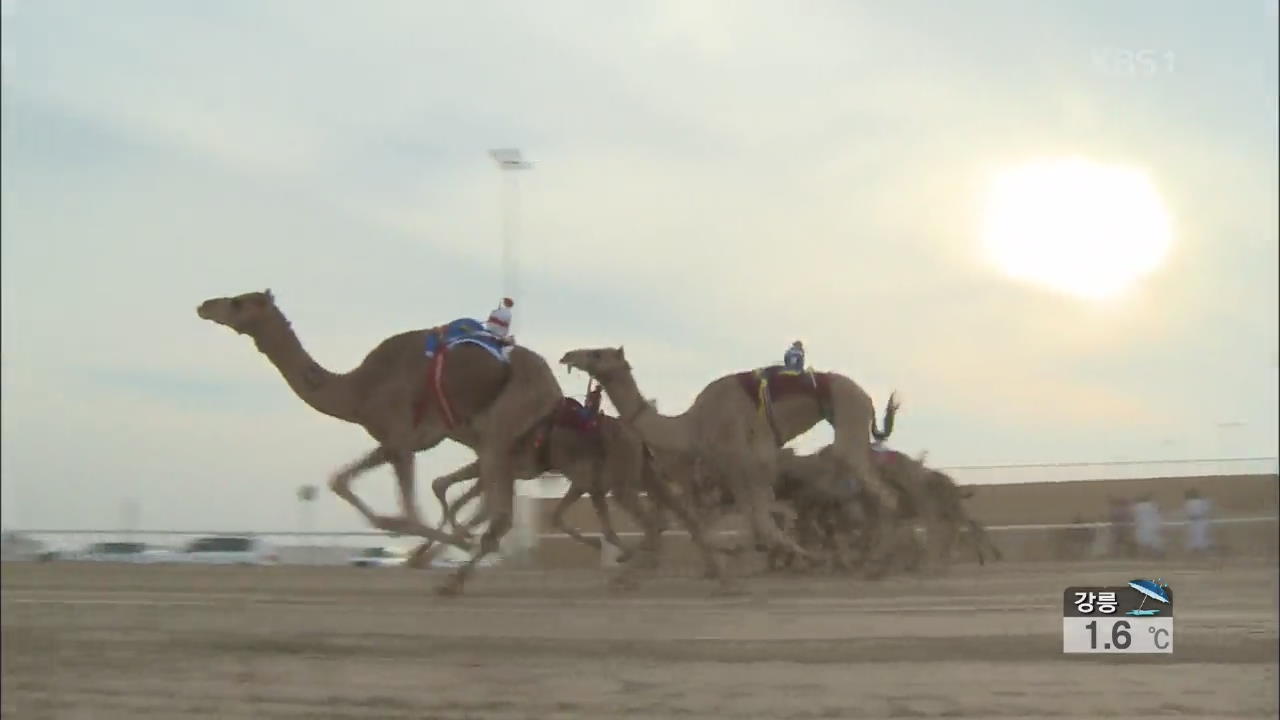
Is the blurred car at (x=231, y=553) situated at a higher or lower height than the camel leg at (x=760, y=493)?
lower

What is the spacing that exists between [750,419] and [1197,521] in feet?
13.5

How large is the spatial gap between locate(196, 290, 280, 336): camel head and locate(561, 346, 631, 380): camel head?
6.86 ft

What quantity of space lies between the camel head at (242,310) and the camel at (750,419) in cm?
210

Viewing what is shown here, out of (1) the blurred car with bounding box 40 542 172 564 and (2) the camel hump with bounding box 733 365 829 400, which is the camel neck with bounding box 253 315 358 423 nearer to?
(2) the camel hump with bounding box 733 365 829 400

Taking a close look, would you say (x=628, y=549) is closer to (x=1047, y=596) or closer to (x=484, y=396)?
(x=484, y=396)

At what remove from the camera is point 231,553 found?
14375 millimetres

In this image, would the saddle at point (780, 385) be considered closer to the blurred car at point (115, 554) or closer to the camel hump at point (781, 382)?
the camel hump at point (781, 382)

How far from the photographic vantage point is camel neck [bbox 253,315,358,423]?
9.06 meters

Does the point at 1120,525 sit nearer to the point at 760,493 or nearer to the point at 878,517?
the point at 878,517

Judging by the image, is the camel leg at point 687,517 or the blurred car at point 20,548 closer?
the camel leg at point 687,517

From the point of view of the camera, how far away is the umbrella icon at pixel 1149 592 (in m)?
6.28

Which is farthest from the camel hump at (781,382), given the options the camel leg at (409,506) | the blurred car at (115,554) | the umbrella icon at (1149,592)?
the blurred car at (115,554)

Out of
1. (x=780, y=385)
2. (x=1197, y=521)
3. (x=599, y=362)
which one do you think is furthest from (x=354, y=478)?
(x=1197, y=521)
